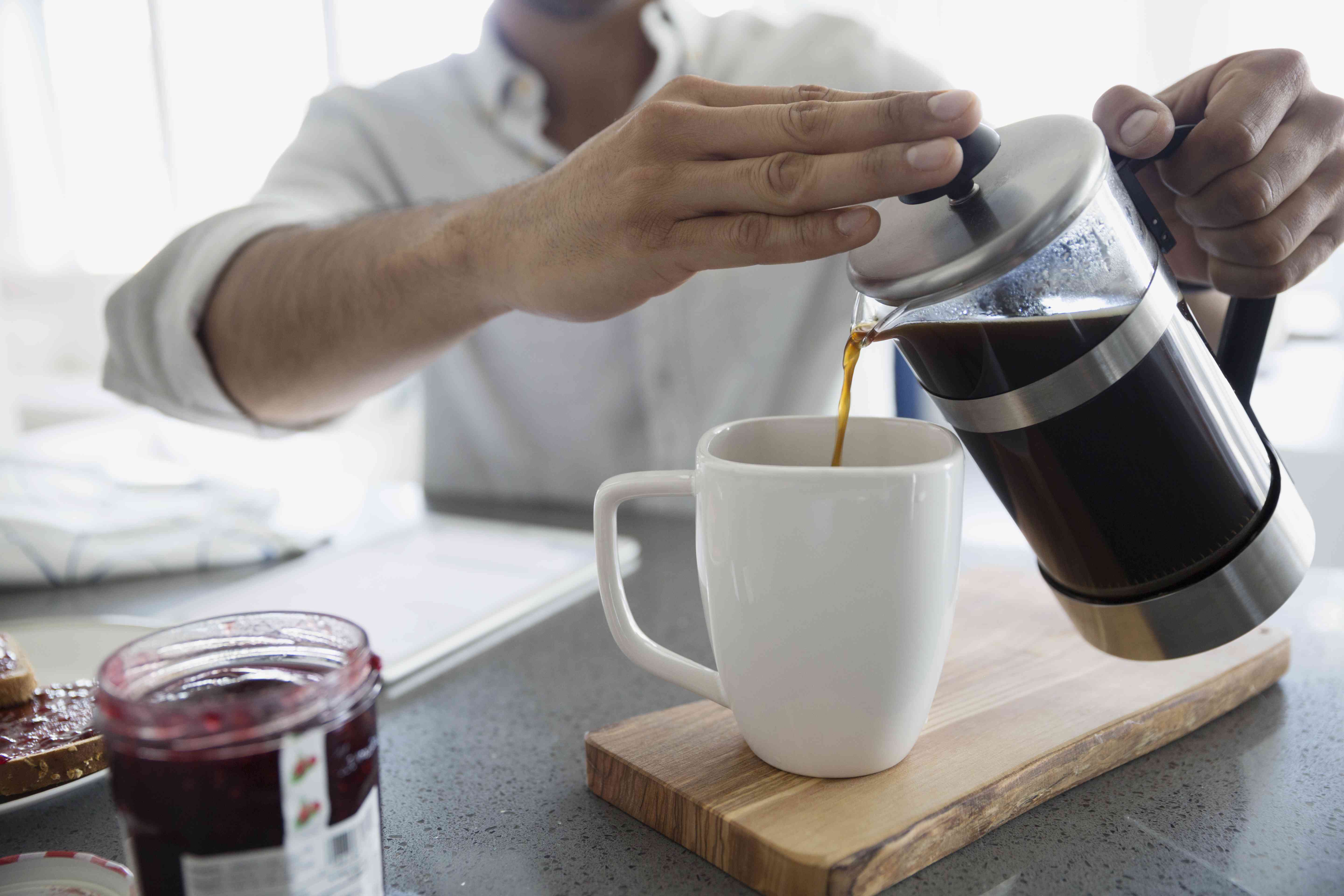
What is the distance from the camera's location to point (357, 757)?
34 centimetres

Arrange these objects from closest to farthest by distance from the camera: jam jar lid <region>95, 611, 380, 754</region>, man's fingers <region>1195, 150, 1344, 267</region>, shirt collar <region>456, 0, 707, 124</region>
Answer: jam jar lid <region>95, 611, 380, 754</region> → man's fingers <region>1195, 150, 1344, 267</region> → shirt collar <region>456, 0, 707, 124</region>

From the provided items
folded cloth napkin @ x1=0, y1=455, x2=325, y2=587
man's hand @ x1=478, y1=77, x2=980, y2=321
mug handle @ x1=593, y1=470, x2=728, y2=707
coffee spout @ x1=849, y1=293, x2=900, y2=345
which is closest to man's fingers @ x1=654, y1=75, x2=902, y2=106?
man's hand @ x1=478, y1=77, x2=980, y2=321

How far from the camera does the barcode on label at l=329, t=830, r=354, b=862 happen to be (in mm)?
328

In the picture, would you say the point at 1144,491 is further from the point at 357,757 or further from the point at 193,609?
the point at 193,609

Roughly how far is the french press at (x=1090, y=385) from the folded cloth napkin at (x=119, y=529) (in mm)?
745

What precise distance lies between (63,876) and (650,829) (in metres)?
0.28

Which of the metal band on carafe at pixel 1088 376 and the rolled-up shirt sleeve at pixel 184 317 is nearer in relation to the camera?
the metal band on carafe at pixel 1088 376

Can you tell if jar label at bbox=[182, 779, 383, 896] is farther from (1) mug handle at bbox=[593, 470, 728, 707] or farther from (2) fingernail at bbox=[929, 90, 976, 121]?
(2) fingernail at bbox=[929, 90, 976, 121]

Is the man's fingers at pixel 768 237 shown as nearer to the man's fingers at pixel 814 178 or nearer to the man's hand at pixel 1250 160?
the man's fingers at pixel 814 178

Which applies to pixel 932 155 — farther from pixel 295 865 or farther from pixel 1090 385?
pixel 295 865

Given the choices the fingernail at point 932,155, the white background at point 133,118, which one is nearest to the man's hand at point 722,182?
the fingernail at point 932,155

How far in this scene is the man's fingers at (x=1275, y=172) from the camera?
0.63 m

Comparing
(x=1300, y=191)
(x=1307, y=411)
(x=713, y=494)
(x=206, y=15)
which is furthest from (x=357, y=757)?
(x=206, y=15)

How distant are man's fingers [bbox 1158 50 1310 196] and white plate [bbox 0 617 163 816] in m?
0.79
